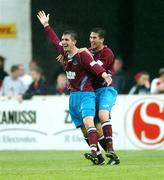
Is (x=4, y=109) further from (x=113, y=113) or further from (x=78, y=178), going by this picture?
(x=78, y=178)

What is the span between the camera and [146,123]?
21906mm

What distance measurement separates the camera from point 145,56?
27.9 meters

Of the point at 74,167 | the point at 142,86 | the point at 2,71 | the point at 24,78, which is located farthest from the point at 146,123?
the point at 74,167

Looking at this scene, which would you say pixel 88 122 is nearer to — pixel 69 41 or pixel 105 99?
pixel 105 99

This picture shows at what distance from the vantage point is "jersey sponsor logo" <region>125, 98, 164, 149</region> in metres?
21.8

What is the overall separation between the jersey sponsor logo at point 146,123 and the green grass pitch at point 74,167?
190cm

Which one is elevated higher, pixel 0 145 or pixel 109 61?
pixel 109 61

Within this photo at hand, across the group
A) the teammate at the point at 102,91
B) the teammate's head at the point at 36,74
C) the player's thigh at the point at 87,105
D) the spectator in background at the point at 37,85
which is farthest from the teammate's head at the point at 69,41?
the teammate's head at the point at 36,74

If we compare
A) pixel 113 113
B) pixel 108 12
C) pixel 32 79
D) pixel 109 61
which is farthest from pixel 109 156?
pixel 108 12

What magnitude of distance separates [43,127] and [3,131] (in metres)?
0.93

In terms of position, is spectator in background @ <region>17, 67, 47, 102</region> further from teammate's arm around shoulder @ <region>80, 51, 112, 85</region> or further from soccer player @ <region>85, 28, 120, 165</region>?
teammate's arm around shoulder @ <region>80, 51, 112, 85</region>

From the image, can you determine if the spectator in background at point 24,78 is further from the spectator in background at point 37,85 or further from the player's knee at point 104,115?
the player's knee at point 104,115

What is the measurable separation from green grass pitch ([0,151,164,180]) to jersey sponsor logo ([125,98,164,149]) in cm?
190

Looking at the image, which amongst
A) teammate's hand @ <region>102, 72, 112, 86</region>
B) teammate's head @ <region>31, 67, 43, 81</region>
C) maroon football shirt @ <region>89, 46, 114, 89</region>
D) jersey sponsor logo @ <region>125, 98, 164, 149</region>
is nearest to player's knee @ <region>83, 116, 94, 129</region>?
teammate's hand @ <region>102, 72, 112, 86</region>
